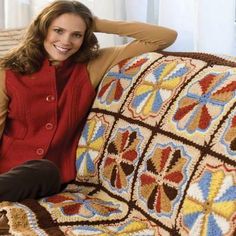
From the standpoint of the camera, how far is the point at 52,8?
143 centimetres

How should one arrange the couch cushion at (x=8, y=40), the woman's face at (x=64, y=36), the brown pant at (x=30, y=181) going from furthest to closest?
the couch cushion at (x=8, y=40) < the woman's face at (x=64, y=36) < the brown pant at (x=30, y=181)

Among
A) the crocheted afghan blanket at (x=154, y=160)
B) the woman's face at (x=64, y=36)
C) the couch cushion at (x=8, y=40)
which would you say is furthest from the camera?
the couch cushion at (x=8, y=40)

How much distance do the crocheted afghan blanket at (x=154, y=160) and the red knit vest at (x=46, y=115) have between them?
2.2 inches

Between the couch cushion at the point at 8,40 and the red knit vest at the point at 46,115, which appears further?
the couch cushion at the point at 8,40

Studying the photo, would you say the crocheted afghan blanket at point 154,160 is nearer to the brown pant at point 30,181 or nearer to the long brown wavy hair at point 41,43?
Answer: the brown pant at point 30,181

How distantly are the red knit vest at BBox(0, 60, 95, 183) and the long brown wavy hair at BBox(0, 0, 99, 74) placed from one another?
3cm

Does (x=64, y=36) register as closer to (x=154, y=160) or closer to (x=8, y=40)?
(x=8, y=40)

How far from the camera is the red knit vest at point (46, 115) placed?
1460mm

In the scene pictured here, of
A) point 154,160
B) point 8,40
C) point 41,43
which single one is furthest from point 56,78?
point 154,160

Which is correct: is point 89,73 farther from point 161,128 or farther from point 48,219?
point 48,219

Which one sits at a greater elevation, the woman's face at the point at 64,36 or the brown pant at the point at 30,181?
→ the woman's face at the point at 64,36

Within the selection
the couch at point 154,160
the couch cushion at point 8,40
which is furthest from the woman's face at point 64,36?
the couch cushion at point 8,40

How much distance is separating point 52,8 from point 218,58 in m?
0.52

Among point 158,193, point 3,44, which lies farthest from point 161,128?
point 3,44
